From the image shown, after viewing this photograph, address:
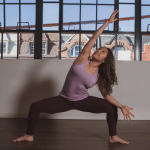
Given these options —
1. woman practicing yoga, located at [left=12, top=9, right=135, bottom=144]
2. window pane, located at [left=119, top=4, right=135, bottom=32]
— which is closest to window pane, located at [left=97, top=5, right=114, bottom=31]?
window pane, located at [left=119, top=4, right=135, bottom=32]

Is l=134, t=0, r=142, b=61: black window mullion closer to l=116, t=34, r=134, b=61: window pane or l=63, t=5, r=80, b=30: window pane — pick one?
l=116, t=34, r=134, b=61: window pane

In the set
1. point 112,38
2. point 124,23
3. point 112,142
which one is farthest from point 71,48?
point 112,142

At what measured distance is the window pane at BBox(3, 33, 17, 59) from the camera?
4461mm

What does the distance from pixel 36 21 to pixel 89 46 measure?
3.26 metres

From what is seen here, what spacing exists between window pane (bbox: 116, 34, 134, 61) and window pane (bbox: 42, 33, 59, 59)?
139cm

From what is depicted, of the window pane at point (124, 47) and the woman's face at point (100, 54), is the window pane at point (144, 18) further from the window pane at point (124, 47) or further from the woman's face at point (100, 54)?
the woman's face at point (100, 54)

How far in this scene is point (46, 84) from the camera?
2.71 m

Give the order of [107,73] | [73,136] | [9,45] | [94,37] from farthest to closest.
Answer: [9,45] → [73,136] → [107,73] → [94,37]

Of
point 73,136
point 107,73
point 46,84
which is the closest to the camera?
point 107,73

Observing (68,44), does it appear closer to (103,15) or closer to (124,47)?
(103,15)

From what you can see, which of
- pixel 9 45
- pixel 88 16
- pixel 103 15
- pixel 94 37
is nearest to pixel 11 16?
pixel 9 45

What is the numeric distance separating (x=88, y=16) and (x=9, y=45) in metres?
1.98

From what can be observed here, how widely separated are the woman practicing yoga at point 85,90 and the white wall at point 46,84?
1079 millimetres

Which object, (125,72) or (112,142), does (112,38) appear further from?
(112,142)
